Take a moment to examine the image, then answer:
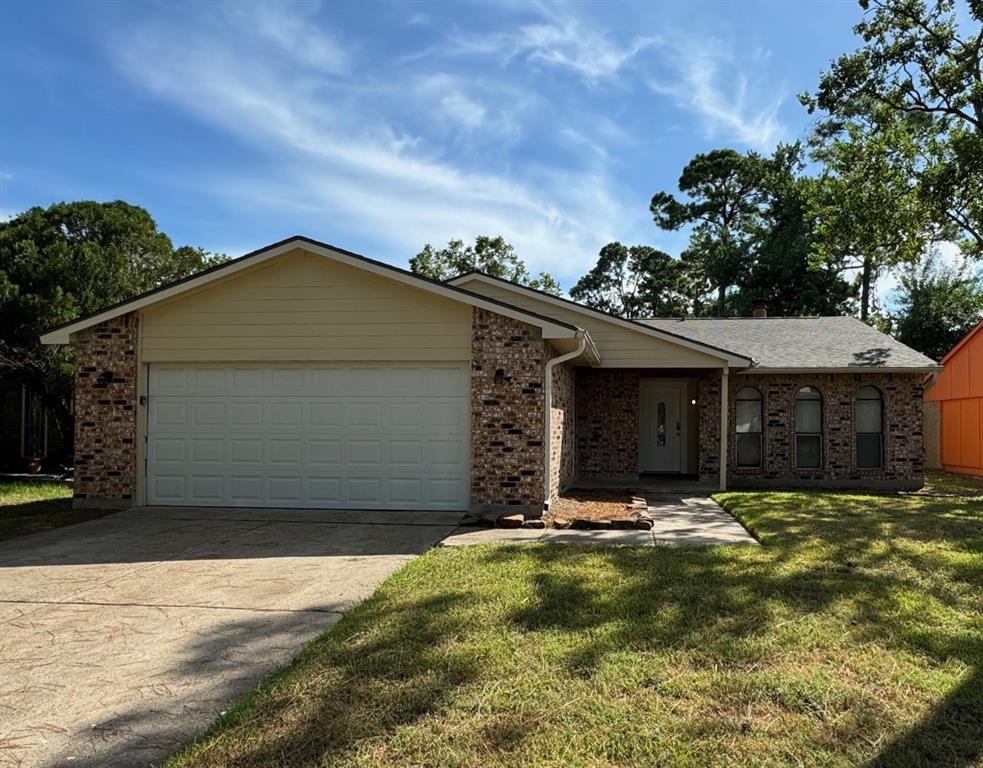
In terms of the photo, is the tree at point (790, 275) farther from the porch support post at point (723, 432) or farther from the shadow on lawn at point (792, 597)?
the shadow on lawn at point (792, 597)

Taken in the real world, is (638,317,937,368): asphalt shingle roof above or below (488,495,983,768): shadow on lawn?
above

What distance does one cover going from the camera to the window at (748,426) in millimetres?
14484

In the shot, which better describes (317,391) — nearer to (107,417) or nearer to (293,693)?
(107,417)

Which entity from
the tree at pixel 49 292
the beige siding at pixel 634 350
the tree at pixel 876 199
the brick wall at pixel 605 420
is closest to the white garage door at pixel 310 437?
the beige siding at pixel 634 350

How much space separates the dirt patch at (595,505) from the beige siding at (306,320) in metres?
2.64

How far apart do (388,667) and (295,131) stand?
10226 mm

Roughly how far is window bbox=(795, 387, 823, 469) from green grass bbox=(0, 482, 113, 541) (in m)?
12.9

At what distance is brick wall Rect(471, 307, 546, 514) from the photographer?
936cm

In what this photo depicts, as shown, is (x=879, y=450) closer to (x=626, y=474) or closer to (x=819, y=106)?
(x=626, y=474)

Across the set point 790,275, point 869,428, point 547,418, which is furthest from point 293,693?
point 790,275

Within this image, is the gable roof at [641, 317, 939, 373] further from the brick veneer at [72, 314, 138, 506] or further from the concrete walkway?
the brick veneer at [72, 314, 138, 506]

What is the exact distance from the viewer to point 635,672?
3.70 m

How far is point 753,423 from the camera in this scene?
47.6 feet

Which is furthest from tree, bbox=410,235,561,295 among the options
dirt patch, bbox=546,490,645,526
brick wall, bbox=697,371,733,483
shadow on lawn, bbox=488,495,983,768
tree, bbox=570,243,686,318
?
shadow on lawn, bbox=488,495,983,768
